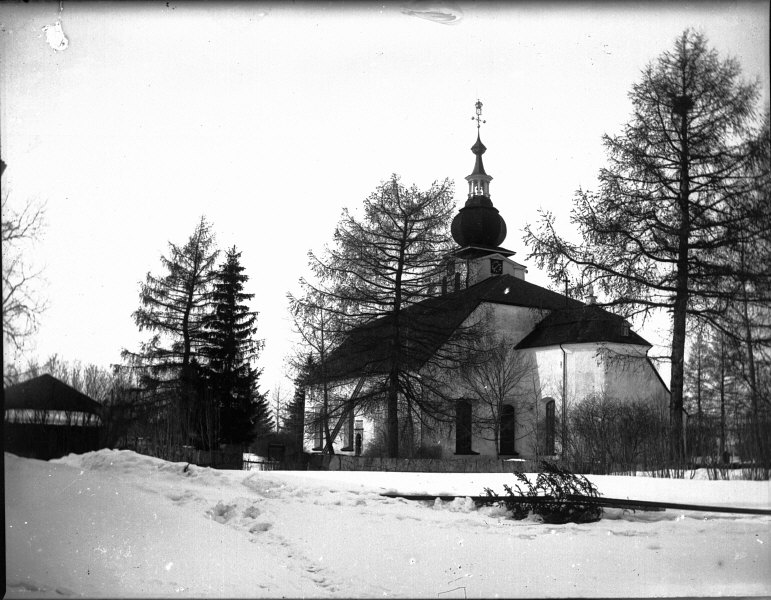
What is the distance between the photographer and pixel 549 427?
282 centimetres

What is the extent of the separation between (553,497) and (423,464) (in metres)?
0.56

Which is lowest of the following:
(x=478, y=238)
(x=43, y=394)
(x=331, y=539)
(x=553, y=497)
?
(x=331, y=539)

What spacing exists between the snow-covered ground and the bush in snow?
4cm

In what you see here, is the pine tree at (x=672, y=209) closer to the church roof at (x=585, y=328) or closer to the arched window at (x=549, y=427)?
the church roof at (x=585, y=328)

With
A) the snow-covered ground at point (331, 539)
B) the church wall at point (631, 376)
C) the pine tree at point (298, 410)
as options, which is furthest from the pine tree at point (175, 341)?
the church wall at point (631, 376)

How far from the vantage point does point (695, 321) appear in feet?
9.39

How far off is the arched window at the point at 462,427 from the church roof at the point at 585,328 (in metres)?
0.36

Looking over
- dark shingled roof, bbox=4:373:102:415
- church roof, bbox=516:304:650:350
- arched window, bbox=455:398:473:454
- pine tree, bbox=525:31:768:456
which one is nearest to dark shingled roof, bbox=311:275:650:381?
A: church roof, bbox=516:304:650:350

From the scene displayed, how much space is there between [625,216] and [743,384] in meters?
0.92

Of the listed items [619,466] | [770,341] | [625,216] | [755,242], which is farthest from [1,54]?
[770,341]

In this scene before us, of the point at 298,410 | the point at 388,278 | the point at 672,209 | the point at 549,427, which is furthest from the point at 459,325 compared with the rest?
the point at 672,209

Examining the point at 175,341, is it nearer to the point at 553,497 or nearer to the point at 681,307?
the point at 553,497

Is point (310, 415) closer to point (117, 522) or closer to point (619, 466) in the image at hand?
point (117, 522)

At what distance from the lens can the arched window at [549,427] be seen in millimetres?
2795
